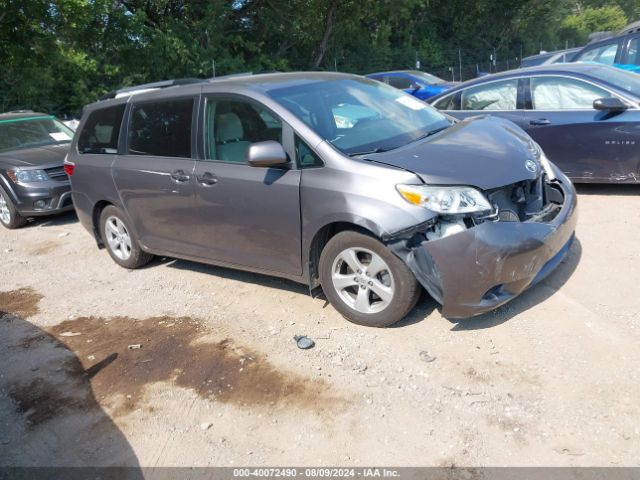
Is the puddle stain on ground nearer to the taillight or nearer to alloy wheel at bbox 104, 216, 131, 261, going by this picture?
alloy wheel at bbox 104, 216, 131, 261

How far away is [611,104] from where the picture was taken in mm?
6086

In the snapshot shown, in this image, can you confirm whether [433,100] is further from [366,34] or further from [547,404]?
[366,34]

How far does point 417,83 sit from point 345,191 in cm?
1212

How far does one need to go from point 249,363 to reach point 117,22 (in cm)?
1619

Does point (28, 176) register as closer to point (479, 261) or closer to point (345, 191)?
point (345, 191)

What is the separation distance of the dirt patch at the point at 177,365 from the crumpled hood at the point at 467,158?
5.08 feet

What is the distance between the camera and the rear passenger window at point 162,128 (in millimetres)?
5016

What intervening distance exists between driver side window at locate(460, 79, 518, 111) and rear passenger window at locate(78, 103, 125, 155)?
4098 mm

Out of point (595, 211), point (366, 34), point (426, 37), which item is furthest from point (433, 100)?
point (426, 37)

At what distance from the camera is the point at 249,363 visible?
13.2 ft

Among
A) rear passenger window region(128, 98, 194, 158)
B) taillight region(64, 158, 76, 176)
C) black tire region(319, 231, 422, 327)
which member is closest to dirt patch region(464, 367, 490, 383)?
black tire region(319, 231, 422, 327)

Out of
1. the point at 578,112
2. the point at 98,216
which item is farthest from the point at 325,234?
the point at 578,112

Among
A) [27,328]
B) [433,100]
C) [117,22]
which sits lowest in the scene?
[27,328]

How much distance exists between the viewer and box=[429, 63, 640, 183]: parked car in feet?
20.1
